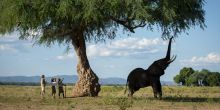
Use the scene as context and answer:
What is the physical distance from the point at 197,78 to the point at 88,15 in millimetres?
98203

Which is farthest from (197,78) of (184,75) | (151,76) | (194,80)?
(151,76)

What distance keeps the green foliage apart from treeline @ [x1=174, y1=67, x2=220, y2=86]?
89242mm

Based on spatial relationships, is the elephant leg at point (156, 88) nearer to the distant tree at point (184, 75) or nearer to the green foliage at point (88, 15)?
the green foliage at point (88, 15)

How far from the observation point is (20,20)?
114 feet

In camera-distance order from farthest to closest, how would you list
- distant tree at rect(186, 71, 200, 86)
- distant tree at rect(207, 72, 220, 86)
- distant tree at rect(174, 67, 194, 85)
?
distant tree at rect(174, 67, 194, 85), distant tree at rect(207, 72, 220, 86), distant tree at rect(186, 71, 200, 86)

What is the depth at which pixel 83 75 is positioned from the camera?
38.5 m

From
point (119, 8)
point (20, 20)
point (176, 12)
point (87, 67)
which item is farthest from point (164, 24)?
point (20, 20)

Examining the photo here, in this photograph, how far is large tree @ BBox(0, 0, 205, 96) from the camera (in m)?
33.1

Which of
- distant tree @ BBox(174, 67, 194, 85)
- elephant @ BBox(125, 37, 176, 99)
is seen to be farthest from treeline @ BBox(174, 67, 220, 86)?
elephant @ BBox(125, 37, 176, 99)

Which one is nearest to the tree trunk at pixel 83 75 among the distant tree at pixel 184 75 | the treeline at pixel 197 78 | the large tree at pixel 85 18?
the large tree at pixel 85 18

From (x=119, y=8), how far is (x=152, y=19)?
218 centimetres

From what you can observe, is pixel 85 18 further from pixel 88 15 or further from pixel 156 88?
pixel 156 88

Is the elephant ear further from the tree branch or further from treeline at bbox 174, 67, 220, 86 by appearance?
treeline at bbox 174, 67, 220, 86

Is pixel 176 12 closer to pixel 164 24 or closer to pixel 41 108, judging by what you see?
pixel 164 24
